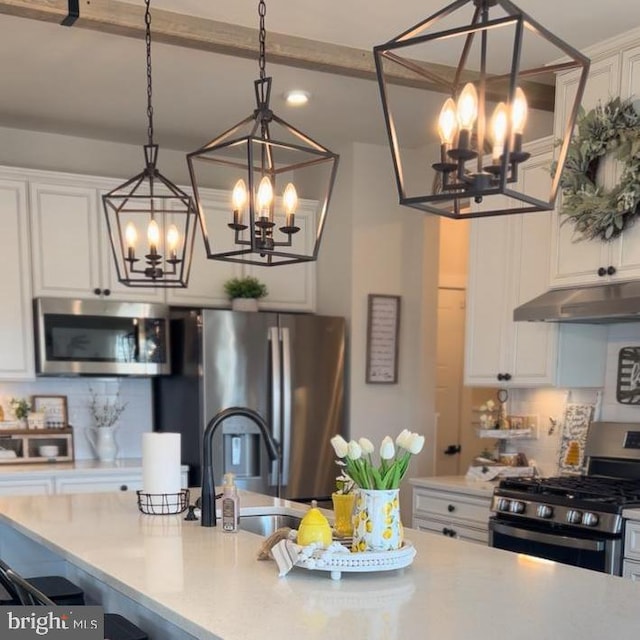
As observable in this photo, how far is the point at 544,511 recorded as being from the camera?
11.1ft

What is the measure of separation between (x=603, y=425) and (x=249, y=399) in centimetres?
192

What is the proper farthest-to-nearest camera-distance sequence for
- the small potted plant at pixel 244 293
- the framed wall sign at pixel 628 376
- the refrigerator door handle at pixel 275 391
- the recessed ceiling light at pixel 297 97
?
the small potted plant at pixel 244 293 → the refrigerator door handle at pixel 275 391 → the recessed ceiling light at pixel 297 97 → the framed wall sign at pixel 628 376

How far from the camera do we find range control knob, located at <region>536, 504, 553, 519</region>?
11.0 ft

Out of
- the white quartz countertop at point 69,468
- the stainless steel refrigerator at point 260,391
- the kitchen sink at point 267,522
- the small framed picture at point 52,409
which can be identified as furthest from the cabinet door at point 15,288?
the kitchen sink at point 267,522

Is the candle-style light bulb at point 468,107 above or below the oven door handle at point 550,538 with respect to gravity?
above

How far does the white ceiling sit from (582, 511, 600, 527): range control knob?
200 centimetres

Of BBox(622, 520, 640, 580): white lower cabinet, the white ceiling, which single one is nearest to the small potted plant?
the white ceiling

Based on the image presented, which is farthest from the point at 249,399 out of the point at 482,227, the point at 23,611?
the point at 23,611

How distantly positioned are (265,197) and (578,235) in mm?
2018

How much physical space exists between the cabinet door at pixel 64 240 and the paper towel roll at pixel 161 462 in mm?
2062

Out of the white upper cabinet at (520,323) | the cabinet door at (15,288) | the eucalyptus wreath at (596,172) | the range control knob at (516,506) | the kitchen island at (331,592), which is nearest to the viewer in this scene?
the kitchen island at (331,592)

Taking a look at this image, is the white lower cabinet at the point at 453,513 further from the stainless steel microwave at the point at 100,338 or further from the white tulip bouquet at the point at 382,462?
the white tulip bouquet at the point at 382,462

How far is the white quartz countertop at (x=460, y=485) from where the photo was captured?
3881 millimetres

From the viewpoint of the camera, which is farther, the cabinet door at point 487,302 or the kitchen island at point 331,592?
the cabinet door at point 487,302
